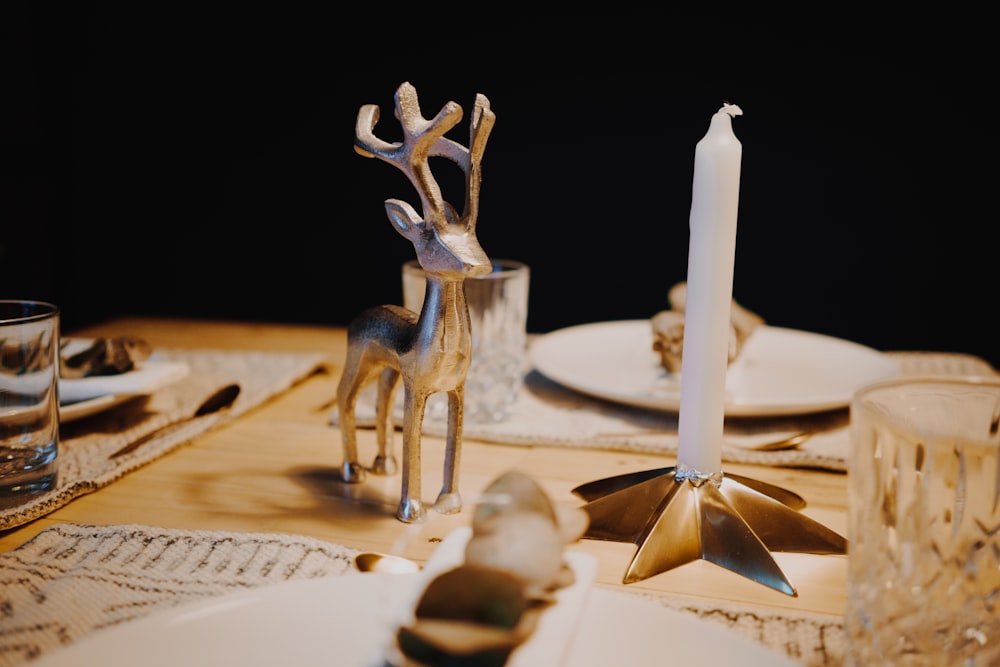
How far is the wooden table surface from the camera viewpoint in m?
0.53

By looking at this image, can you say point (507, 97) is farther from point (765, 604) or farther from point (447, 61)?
point (765, 604)

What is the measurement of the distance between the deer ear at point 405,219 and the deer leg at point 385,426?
→ 15 cm

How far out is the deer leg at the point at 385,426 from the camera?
693 millimetres

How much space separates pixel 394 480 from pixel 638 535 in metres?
0.22

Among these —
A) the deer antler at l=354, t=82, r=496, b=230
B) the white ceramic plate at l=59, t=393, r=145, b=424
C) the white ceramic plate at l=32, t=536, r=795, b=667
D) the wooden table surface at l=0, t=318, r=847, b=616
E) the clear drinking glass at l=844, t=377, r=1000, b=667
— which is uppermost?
the deer antler at l=354, t=82, r=496, b=230

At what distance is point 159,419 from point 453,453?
357 mm

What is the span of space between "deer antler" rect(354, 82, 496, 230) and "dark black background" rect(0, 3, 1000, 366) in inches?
52.1

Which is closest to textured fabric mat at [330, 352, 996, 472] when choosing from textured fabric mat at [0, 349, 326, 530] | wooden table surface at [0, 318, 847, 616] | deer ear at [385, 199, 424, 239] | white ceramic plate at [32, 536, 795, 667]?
wooden table surface at [0, 318, 847, 616]

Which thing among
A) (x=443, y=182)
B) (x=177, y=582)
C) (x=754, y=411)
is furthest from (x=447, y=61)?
(x=177, y=582)

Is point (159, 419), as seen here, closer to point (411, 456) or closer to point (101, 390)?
point (101, 390)

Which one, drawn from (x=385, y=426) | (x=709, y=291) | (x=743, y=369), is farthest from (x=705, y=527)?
(x=743, y=369)

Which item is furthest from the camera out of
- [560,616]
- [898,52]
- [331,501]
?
[898,52]

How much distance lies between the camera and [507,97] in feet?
6.50

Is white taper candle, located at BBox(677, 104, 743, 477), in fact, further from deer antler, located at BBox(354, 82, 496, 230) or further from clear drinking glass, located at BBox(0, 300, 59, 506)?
clear drinking glass, located at BBox(0, 300, 59, 506)
